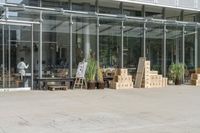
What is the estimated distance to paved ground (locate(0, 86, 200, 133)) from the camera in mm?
11070

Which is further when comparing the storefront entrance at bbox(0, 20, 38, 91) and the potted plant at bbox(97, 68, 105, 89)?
the potted plant at bbox(97, 68, 105, 89)

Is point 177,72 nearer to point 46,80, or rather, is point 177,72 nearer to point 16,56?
point 46,80

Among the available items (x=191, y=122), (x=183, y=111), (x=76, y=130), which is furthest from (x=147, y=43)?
→ (x=76, y=130)

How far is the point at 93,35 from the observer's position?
2462cm

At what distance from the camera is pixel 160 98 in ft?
59.9

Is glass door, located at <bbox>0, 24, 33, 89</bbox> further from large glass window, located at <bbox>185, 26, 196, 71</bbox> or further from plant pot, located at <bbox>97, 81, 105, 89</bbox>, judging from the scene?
large glass window, located at <bbox>185, 26, 196, 71</bbox>

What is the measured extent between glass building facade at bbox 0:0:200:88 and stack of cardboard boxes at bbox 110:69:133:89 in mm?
2167

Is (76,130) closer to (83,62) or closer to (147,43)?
(83,62)

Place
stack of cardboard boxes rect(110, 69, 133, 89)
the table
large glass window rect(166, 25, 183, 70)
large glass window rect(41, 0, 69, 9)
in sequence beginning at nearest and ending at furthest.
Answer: the table < stack of cardboard boxes rect(110, 69, 133, 89) < large glass window rect(41, 0, 69, 9) < large glass window rect(166, 25, 183, 70)

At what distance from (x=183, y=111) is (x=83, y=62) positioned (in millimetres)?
9158

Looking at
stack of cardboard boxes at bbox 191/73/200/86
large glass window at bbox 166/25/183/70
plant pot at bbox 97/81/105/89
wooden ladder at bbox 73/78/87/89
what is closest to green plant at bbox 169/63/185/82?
stack of cardboard boxes at bbox 191/73/200/86

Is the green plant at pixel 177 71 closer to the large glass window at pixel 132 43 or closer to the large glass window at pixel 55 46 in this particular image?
the large glass window at pixel 132 43

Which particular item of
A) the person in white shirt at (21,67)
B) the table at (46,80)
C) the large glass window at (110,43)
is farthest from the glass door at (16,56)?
the large glass window at (110,43)

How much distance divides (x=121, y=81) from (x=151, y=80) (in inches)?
82.3
